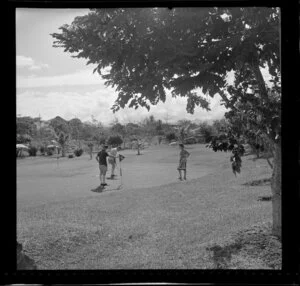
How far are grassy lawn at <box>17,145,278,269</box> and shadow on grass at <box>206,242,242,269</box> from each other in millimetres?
27

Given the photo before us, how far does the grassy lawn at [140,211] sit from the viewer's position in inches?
223

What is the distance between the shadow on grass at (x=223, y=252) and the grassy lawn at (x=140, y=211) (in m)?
0.03

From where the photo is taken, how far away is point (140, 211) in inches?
260

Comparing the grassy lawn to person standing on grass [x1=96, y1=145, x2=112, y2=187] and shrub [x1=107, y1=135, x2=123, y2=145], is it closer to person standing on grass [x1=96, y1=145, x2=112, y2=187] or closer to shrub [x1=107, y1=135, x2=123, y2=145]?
person standing on grass [x1=96, y1=145, x2=112, y2=187]

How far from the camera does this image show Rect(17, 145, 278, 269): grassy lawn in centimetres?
566

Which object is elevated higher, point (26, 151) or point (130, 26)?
point (130, 26)

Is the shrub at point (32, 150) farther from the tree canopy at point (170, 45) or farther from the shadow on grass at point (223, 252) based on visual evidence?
the shadow on grass at point (223, 252)

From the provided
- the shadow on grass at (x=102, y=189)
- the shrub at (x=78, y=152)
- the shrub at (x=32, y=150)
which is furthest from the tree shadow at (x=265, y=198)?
the shrub at (x=32, y=150)

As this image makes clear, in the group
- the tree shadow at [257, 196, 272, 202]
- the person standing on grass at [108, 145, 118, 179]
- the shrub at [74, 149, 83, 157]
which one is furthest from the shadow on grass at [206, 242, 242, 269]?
the shrub at [74, 149, 83, 157]

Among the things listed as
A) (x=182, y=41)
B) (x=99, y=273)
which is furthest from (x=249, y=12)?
(x=99, y=273)

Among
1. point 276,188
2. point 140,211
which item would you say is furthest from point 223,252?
point 140,211
